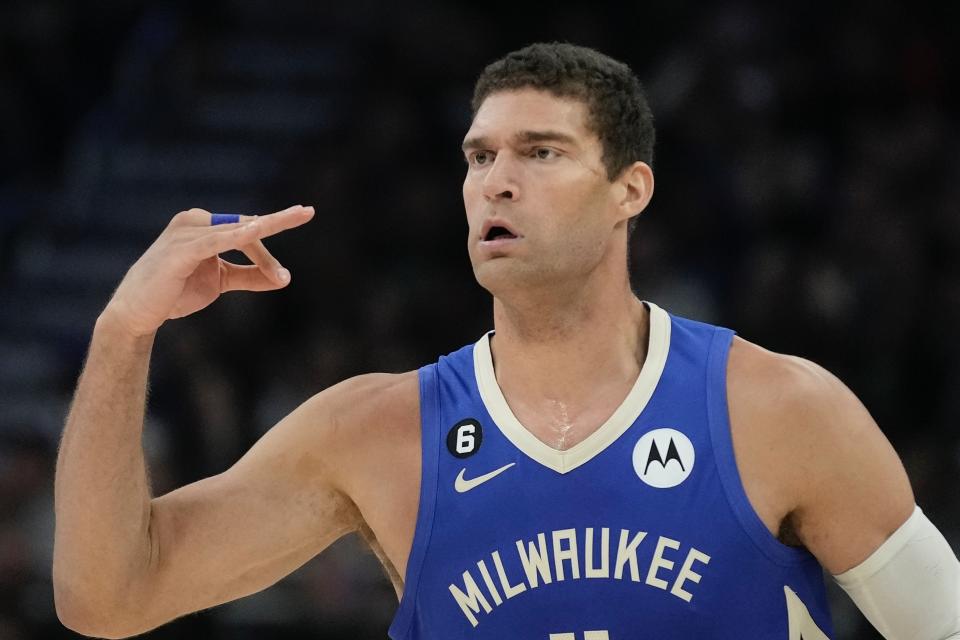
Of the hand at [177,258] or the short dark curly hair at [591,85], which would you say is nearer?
the hand at [177,258]

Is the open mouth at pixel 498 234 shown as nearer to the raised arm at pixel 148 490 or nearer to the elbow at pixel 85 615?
the raised arm at pixel 148 490

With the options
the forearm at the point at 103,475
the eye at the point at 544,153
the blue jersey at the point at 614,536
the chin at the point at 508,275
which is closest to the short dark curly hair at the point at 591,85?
the eye at the point at 544,153

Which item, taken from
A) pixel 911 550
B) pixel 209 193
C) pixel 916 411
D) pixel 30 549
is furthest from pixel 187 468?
pixel 911 550

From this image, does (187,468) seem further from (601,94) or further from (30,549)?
(601,94)

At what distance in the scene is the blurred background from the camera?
281 inches

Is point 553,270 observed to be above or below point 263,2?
below

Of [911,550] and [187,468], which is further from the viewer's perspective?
[187,468]

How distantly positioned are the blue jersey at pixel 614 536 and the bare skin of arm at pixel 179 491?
0.31 meters

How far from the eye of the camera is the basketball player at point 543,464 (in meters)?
3.49

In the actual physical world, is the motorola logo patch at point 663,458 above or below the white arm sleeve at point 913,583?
above

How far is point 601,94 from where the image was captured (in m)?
3.82

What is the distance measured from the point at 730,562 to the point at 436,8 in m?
6.62

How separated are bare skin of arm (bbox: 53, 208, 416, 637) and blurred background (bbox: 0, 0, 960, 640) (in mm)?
3155

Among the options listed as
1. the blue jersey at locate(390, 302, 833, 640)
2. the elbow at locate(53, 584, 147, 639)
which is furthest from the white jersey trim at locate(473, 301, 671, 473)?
the elbow at locate(53, 584, 147, 639)
